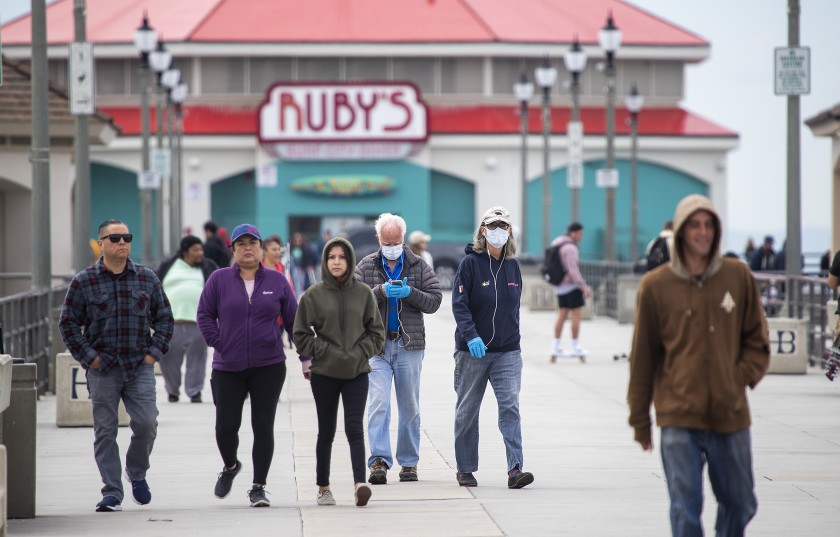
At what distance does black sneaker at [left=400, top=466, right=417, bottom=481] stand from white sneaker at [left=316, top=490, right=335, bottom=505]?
121 cm

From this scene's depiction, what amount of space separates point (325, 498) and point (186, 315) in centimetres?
720

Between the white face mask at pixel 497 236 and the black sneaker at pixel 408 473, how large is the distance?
5.67 ft

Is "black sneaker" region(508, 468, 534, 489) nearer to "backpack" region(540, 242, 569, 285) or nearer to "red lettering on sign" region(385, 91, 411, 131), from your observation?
"backpack" region(540, 242, 569, 285)

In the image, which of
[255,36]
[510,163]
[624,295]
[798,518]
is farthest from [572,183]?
[798,518]

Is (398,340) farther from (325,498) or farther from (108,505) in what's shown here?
(108,505)

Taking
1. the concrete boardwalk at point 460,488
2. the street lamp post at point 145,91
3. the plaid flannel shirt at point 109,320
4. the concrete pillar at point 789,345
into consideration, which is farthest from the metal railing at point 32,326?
the street lamp post at point 145,91

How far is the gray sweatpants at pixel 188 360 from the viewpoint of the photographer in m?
16.8

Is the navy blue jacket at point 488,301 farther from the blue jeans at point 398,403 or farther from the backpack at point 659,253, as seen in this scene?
the backpack at point 659,253

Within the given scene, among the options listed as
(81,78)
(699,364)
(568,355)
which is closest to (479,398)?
(699,364)

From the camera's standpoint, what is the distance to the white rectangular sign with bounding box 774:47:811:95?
66.9ft

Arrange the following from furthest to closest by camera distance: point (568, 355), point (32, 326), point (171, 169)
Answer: point (171, 169) < point (568, 355) < point (32, 326)

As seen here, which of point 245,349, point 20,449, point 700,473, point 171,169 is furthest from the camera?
point 171,169

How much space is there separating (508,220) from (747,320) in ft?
13.1

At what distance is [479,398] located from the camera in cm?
1079
